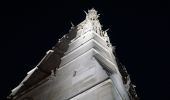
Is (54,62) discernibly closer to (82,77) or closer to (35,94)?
(35,94)

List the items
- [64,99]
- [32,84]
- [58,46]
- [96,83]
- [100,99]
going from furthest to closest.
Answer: [58,46] < [32,84] < [64,99] < [96,83] < [100,99]

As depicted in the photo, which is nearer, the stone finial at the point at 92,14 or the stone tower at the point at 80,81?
the stone tower at the point at 80,81

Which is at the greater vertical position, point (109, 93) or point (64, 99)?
point (64, 99)

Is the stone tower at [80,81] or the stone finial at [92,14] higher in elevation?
the stone finial at [92,14]

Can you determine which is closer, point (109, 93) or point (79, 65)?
point (109, 93)

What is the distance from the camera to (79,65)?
13906 mm

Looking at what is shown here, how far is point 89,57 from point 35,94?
2.90m

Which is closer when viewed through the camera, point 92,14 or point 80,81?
point 80,81

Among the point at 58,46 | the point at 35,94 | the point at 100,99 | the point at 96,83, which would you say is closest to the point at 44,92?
the point at 35,94

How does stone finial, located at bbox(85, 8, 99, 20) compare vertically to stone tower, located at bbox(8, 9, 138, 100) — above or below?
above

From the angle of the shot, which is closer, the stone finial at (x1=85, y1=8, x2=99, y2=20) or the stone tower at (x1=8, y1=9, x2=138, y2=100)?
the stone tower at (x1=8, y1=9, x2=138, y2=100)

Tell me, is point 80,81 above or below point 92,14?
below

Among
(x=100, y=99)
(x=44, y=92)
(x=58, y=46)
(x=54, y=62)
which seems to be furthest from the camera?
(x=58, y=46)

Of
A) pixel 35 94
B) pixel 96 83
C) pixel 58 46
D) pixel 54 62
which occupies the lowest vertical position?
pixel 96 83
